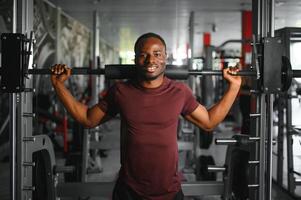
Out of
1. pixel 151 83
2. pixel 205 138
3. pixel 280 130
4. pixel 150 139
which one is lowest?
pixel 205 138

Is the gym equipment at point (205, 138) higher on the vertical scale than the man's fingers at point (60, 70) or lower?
lower

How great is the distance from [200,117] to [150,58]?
0.31 metres

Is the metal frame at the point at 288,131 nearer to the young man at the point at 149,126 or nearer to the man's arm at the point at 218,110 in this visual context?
the man's arm at the point at 218,110

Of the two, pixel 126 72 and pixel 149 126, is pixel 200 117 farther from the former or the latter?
pixel 126 72

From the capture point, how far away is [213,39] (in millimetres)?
10398

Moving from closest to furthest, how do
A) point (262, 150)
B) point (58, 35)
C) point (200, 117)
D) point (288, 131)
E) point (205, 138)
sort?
1. point (200, 117)
2. point (262, 150)
3. point (288, 131)
4. point (205, 138)
5. point (58, 35)

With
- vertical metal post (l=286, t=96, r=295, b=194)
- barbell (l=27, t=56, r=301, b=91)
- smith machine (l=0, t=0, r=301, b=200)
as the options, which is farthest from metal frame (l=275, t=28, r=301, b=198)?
barbell (l=27, t=56, r=301, b=91)

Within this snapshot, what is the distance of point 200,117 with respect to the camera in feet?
4.34

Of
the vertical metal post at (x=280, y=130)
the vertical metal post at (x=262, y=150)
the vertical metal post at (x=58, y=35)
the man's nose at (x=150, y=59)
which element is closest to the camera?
the man's nose at (x=150, y=59)

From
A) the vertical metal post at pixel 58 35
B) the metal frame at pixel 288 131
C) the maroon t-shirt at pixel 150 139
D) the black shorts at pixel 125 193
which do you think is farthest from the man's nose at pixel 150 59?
the vertical metal post at pixel 58 35

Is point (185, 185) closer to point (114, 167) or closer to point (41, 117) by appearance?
point (114, 167)

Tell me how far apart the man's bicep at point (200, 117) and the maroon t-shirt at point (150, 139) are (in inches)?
3.8

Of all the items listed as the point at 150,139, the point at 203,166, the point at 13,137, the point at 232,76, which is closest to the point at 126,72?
the point at 150,139

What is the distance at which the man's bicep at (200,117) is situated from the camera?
132 centimetres
